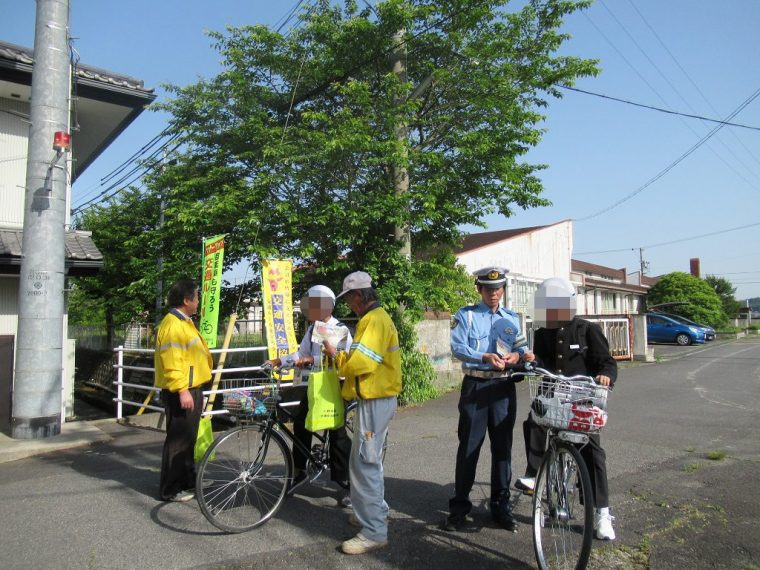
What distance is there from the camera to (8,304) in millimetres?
8523

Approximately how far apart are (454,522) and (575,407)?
4.49ft

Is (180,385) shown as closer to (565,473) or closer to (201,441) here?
(201,441)

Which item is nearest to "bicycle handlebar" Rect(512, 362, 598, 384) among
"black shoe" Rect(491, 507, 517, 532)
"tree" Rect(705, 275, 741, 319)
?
"black shoe" Rect(491, 507, 517, 532)

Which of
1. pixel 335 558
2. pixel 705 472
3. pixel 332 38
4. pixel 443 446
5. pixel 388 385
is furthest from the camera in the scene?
pixel 332 38

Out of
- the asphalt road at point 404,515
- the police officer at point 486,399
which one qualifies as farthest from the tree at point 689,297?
the police officer at point 486,399

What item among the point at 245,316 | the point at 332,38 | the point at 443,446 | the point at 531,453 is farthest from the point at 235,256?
the point at 531,453

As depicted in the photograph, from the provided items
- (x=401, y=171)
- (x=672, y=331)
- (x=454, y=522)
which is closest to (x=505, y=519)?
(x=454, y=522)

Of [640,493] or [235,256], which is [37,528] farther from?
[235,256]

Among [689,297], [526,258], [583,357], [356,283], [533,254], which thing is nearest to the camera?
[356,283]

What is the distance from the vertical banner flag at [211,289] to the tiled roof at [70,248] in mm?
2038

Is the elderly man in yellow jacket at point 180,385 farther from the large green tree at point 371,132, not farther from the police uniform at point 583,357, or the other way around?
the large green tree at point 371,132

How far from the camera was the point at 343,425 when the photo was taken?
14.6ft

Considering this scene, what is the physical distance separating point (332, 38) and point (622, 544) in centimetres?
1008

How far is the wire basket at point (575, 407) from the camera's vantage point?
3088mm
